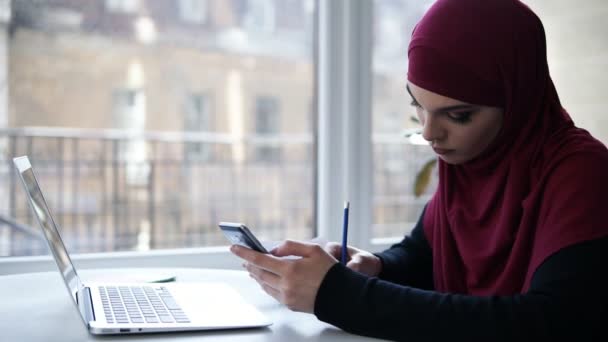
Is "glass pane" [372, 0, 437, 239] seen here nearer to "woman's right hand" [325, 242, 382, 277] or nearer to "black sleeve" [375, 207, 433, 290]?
"black sleeve" [375, 207, 433, 290]

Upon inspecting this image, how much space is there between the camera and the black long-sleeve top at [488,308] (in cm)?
83

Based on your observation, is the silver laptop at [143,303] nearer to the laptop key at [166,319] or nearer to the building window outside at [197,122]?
the laptop key at [166,319]

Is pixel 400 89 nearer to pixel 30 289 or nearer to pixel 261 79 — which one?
pixel 30 289

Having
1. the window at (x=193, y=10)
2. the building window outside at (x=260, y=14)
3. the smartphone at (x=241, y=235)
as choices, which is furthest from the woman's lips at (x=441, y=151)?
the window at (x=193, y=10)

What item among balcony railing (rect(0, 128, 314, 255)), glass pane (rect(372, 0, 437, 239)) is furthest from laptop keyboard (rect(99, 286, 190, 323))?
balcony railing (rect(0, 128, 314, 255))

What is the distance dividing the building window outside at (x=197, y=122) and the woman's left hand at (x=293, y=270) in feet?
11.8

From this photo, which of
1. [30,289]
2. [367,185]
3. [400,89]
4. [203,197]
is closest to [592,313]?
[30,289]

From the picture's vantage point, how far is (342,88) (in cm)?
200

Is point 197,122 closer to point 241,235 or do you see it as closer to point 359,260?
point 359,260

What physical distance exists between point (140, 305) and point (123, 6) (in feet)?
8.11

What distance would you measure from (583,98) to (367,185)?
2.15ft

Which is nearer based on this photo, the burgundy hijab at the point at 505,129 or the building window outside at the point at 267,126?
the burgundy hijab at the point at 505,129

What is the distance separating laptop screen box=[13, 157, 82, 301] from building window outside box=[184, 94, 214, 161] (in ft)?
11.4

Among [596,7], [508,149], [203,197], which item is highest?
[596,7]
